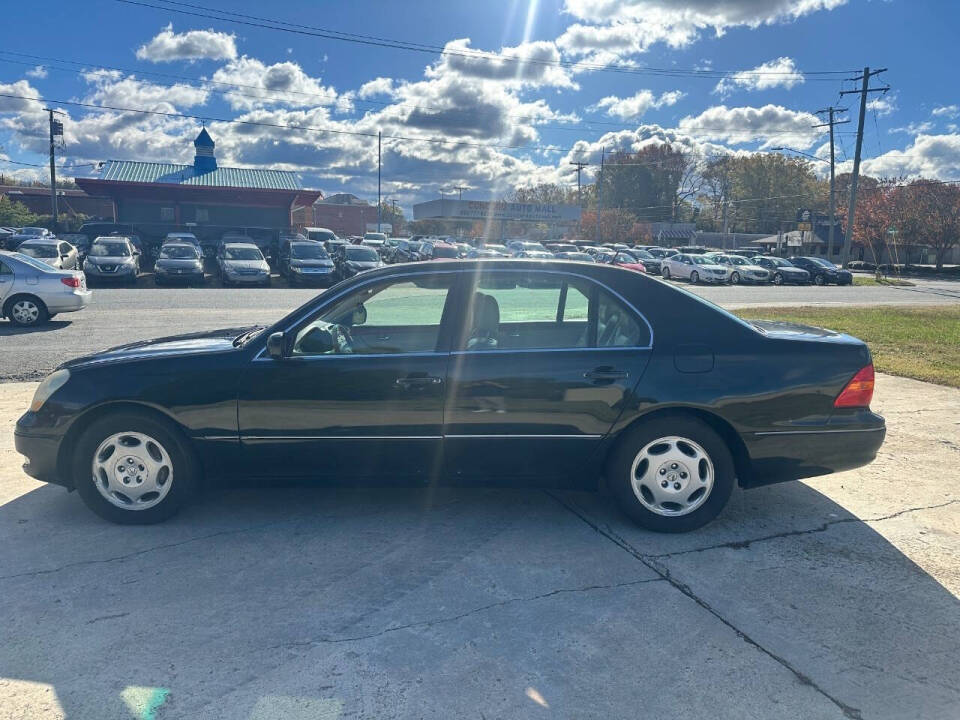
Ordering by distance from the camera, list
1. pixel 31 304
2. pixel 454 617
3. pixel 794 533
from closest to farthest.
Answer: pixel 454 617 < pixel 794 533 < pixel 31 304

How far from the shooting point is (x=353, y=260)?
84.5 ft

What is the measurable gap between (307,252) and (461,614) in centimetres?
2340

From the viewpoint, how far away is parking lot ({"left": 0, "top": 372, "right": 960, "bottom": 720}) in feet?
8.71

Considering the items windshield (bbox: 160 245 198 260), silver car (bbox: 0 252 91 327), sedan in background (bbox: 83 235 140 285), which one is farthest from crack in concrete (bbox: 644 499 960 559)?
windshield (bbox: 160 245 198 260)

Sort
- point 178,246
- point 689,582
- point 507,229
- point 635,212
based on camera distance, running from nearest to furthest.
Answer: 1. point 689,582
2. point 178,246
3. point 507,229
4. point 635,212

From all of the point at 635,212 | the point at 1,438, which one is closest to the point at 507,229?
the point at 635,212

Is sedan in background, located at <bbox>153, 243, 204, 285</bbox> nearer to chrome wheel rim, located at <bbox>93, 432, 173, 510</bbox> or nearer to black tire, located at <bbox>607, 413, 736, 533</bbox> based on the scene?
chrome wheel rim, located at <bbox>93, 432, 173, 510</bbox>

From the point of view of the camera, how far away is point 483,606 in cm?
328

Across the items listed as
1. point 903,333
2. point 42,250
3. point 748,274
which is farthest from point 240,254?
A: point 748,274

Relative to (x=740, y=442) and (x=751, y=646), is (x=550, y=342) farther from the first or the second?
(x=751, y=646)

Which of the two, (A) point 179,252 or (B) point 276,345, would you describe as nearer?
(B) point 276,345

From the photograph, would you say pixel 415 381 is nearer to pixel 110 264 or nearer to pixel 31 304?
pixel 31 304

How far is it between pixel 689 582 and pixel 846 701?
3.15 ft

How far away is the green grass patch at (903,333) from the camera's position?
30.3ft
